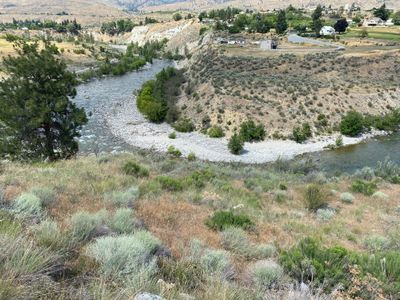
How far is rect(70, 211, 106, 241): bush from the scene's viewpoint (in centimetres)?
536

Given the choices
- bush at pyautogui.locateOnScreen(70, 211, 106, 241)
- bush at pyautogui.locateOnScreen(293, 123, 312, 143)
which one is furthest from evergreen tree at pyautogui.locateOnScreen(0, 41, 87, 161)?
bush at pyautogui.locateOnScreen(293, 123, 312, 143)

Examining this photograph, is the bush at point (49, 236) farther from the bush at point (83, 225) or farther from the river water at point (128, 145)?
the river water at point (128, 145)

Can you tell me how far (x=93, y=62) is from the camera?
96.6 m

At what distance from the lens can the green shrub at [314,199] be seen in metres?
14.2

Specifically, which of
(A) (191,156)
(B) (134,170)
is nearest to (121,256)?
(B) (134,170)

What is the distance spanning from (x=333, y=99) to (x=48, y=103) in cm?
3778

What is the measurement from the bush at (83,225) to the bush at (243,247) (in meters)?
2.57

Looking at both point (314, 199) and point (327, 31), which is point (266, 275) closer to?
point (314, 199)

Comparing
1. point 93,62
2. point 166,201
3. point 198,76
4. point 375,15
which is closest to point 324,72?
point 198,76

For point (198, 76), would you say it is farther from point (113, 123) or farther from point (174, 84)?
point (113, 123)

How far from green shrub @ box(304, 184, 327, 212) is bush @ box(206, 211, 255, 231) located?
18.9 ft

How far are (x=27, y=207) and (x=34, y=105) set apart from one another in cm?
1607

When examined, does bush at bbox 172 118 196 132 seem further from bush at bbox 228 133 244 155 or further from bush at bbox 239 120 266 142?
bush at bbox 228 133 244 155

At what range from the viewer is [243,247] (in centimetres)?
704
